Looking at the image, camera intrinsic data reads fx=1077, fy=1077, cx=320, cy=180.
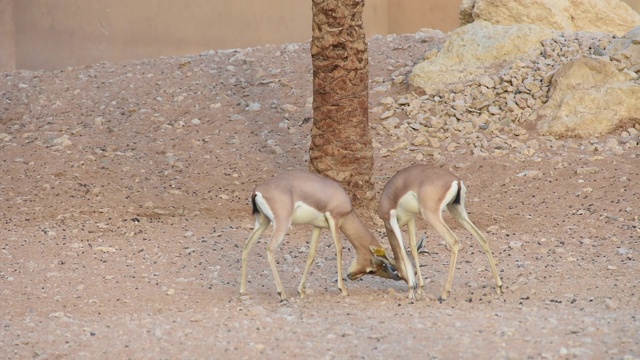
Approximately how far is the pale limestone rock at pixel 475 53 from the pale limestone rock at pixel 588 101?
1.12 metres

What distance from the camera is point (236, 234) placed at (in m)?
10.1

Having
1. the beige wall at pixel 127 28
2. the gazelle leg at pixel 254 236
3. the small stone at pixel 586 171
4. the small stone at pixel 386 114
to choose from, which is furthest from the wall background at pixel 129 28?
the gazelle leg at pixel 254 236

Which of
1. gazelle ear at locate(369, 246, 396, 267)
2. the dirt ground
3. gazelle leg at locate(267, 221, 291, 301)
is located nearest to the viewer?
the dirt ground

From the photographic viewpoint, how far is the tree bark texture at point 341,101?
10336mm

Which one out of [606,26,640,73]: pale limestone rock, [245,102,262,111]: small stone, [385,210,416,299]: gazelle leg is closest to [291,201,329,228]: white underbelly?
[385,210,416,299]: gazelle leg

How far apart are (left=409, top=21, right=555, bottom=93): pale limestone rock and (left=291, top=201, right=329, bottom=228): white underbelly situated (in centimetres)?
550

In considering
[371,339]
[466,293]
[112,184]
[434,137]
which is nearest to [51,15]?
[112,184]

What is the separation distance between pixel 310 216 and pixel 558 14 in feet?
25.6

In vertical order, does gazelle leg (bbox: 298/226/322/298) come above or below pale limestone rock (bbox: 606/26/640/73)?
below

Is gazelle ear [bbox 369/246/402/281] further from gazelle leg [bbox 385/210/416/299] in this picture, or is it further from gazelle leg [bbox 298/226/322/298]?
gazelle leg [bbox 298/226/322/298]

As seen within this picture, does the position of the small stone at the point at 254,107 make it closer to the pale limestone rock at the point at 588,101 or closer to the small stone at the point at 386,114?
the small stone at the point at 386,114

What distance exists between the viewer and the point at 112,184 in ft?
37.4

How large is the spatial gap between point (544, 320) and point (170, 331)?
239cm

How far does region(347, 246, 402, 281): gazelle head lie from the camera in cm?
816
